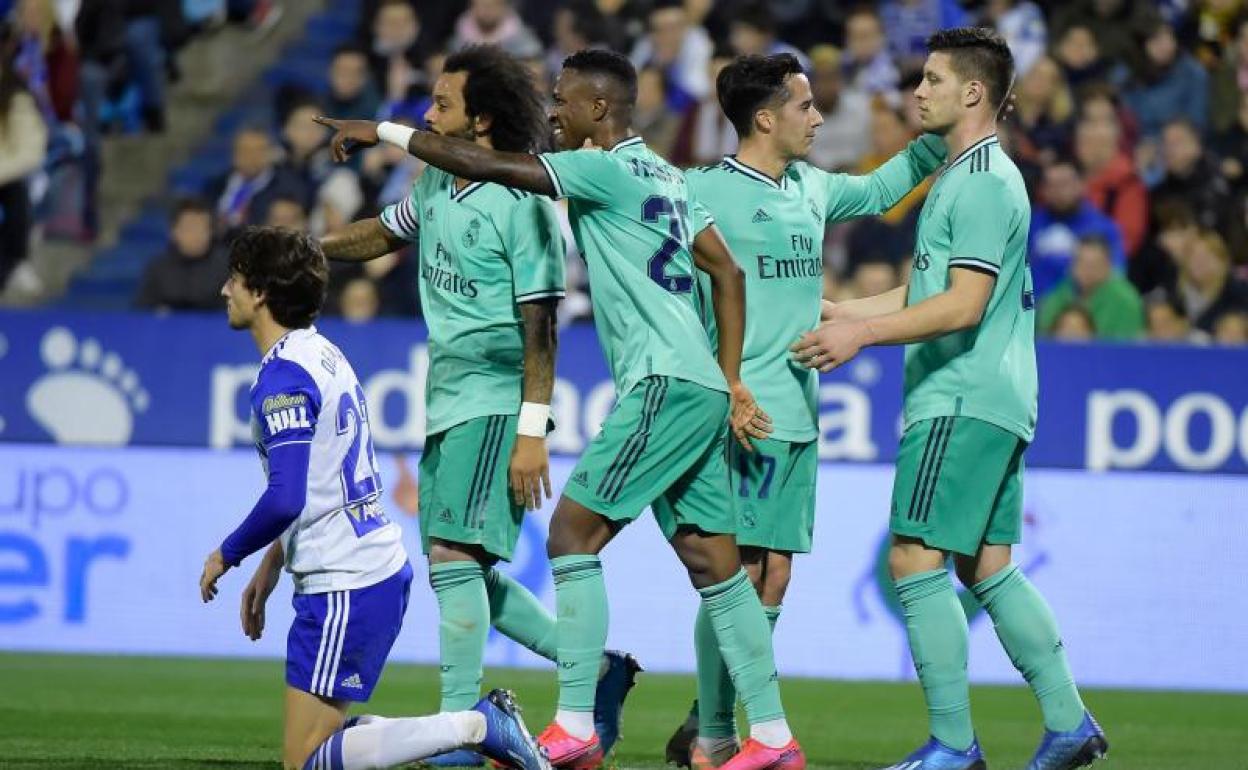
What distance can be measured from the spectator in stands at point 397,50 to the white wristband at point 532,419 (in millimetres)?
9285

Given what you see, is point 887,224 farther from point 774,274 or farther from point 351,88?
point 774,274

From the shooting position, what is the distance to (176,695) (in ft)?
32.1

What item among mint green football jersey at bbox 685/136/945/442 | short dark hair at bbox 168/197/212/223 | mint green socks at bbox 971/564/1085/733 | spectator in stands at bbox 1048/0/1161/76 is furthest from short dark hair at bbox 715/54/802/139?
spectator in stands at bbox 1048/0/1161/76

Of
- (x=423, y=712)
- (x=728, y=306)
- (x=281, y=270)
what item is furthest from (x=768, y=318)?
(x=423, y=712)

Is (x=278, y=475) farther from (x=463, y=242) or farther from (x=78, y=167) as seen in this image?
(x=78, y=167)

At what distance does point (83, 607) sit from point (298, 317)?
5675 mm

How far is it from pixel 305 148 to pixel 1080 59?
5549 millimetres

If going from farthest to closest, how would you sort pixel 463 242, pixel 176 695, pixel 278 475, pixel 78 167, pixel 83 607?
pixel 78 167 < pixel 83 607 < pixel 176 695 < pixel 463 242 < pixel 278 475

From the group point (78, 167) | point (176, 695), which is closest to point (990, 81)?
point (176, 695)

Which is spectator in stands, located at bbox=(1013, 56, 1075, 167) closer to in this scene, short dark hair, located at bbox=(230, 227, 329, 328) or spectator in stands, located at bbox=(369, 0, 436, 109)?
spectator in stands, located at bbox=(369, 0, 436, 109)

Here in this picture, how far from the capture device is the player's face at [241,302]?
241 inches

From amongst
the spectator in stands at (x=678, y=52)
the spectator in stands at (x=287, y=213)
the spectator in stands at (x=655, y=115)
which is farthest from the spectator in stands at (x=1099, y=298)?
the spectator in stands at (x=287, y=213)

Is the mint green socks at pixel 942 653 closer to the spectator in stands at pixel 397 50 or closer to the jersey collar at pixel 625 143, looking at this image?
the jersey collar at pixel 625 143

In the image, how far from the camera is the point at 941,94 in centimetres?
689
